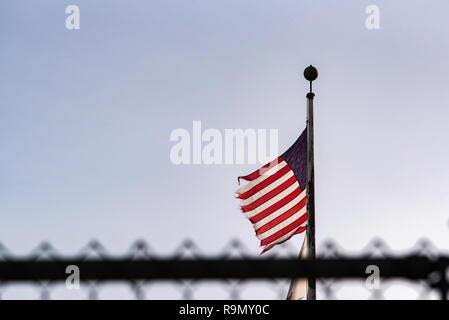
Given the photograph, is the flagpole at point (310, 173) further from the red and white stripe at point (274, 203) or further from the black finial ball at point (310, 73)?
the red and white stripe at point (274, 203)

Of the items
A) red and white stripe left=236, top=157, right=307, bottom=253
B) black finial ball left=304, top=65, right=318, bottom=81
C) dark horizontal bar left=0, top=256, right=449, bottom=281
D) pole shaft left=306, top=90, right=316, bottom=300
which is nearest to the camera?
dark horizontal bar left=0, top=256, right=449, bottom=281

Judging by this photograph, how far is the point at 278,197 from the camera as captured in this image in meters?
11.6

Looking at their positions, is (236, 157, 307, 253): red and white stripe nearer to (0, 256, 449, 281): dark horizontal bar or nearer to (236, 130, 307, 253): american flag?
(236, 130, 307, 253): american flag

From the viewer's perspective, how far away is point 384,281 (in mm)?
2428

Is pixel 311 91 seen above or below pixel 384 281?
above

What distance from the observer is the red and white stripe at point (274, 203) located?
1126 centimetres

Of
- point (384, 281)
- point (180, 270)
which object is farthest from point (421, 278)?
point (180, 270)

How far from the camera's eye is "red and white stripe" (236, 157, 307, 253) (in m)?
11.3

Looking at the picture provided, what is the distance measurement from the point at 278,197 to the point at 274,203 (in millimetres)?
148

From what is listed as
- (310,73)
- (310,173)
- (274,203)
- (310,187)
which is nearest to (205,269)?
(310,187)

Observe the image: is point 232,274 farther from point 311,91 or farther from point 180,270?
point 311,91

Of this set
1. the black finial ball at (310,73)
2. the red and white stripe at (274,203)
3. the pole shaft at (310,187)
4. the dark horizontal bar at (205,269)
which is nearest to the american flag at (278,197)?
the red and white stripe at (274,203)

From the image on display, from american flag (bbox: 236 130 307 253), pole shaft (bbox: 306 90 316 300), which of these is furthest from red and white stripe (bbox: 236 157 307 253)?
pole shaft (bbox: 306 90 316 300)
